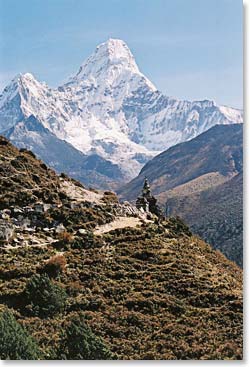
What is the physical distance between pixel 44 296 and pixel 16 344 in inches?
69.7

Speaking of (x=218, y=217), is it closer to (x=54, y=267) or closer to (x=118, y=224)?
(x=118, y=224)

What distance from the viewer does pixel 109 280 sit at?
12562 millimetres

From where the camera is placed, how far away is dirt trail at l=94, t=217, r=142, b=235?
1611cm

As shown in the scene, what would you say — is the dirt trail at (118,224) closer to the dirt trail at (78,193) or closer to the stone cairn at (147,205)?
the dirt trail at (78,193)

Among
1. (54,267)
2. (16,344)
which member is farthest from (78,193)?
(16,344)

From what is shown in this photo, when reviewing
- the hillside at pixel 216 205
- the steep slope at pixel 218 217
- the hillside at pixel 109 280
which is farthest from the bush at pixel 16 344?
the hillside at pixel 216 205

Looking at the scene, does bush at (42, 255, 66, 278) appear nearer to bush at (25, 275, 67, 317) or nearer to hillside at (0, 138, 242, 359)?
hillside at (0, 138, 242, 359)

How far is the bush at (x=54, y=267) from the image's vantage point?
12538 mm

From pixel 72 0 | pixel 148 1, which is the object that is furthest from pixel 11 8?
pixel 148 1

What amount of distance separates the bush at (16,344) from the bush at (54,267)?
2.78 m

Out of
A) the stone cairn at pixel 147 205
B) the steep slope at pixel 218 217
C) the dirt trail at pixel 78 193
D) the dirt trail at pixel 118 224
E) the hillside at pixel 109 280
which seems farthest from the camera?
the steep slope at pixel 218 217

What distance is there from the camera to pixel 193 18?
477 inches

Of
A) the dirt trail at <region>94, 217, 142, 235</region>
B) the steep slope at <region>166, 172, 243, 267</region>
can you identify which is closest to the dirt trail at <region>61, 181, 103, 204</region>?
the dirt trail at <region>94, 217, 142, 235</region>

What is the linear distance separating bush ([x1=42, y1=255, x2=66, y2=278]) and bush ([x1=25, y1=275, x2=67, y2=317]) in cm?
85
